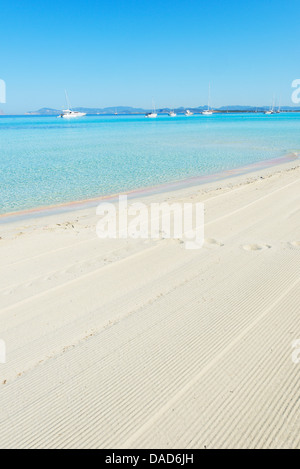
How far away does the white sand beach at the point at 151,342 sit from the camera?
2.57 metres

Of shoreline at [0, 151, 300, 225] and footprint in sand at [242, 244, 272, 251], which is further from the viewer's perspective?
shoreline at [0, 151, 300, 225]

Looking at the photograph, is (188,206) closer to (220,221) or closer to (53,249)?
(220,221)

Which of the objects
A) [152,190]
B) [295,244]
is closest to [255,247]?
[295,244]

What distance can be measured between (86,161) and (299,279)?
56.8 ft

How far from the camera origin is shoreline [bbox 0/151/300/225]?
381 inches

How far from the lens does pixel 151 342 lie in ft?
11.7

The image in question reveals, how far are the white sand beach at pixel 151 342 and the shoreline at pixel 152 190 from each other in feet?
10.2

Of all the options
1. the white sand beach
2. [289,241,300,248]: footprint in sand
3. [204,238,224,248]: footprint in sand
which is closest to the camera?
the white sand beach

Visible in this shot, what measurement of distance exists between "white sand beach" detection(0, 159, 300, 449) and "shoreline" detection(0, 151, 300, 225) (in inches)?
123

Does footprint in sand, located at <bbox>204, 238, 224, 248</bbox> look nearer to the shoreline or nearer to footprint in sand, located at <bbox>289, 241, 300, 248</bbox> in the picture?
footprint in sand, located at <bbox>289, 241, 300, 248</bbox>

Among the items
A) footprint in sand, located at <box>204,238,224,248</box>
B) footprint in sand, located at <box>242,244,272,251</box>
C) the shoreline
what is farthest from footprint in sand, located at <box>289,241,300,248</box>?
the shoreline

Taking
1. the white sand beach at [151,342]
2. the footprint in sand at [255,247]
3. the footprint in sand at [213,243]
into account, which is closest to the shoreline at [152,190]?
the white sand beach at [151,342]

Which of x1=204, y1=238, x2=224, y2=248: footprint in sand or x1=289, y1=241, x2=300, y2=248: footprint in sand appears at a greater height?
x1=289, y1=241, x2=300, y2=248: footprint in sand

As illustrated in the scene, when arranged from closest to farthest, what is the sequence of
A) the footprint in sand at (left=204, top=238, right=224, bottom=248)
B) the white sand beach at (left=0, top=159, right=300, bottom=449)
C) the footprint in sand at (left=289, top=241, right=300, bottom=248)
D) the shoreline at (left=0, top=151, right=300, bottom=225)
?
the white sand beach at (left=0, top=159, right=300, bottom=449)
the footprint in sand at (left=289, top=241, right=300, bottom=248)
the footprint in sand at (left=204, top=238, right=224, bottom=248)
the shoreline at (left=0, top=151, right=300, bottom=225)
